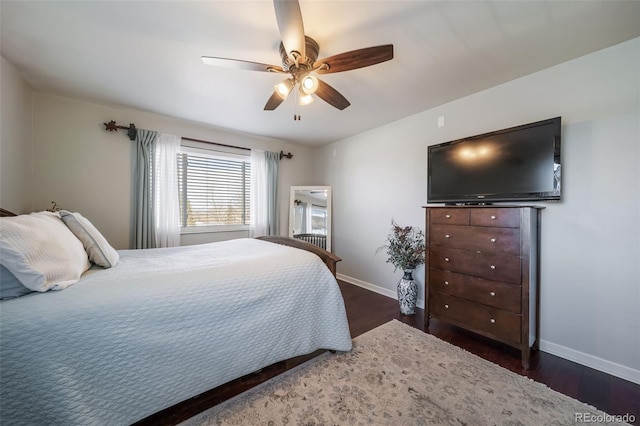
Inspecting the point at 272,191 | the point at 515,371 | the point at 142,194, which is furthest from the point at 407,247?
the point at 142,194

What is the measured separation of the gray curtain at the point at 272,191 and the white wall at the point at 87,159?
54.3 inches

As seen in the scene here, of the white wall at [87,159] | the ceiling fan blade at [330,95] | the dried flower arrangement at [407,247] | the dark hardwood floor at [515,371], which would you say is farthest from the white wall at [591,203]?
the white wall at [87,159]

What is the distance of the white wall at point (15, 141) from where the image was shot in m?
1.87

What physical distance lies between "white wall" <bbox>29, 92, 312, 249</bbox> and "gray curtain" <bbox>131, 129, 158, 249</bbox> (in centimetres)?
9

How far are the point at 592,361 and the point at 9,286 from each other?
11.9ft

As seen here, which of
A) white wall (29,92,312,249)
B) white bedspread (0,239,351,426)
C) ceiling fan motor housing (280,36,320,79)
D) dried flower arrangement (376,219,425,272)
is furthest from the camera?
dried flower arrangement (376,219,425,272)

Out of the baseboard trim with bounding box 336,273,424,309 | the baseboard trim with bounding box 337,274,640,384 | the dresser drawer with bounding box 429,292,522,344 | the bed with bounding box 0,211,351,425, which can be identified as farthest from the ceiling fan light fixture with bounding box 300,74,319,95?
the baseboard trim with bounding box 337,274,640,384

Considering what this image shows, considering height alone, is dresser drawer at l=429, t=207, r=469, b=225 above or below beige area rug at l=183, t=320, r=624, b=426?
above

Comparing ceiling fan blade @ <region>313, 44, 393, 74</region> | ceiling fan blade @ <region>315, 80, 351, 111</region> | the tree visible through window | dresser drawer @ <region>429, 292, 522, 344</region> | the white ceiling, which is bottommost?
dresser drawer @ <region>429, 292, 522, 344</region>

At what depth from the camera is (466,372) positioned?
1650 mm

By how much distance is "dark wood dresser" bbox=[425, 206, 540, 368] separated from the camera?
5.73ft

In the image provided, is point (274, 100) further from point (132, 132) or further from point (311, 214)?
point (311, 214)

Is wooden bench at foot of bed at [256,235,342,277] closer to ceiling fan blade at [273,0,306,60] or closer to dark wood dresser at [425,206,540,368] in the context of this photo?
dark wood dresser at [425,206,540,368]

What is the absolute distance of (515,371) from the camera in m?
1.69
